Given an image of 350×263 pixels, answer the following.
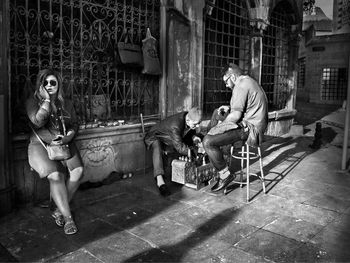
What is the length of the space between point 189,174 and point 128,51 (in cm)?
226

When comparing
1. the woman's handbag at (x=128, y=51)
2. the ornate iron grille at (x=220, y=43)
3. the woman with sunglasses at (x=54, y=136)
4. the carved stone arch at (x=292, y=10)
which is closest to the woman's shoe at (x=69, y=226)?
the woman with sunglasses at (x=54, y=136)

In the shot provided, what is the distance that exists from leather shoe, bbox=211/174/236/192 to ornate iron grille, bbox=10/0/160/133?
2022 millimetres

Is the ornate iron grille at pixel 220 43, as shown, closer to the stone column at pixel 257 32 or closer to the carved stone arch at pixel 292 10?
the stone column at pixel 257 32

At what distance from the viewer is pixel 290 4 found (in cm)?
1108

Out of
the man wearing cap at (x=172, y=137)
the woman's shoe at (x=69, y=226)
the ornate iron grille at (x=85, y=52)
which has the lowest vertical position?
the woman's shoe at (x=69, y=226)

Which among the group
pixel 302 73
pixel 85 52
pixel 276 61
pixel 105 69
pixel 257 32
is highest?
pixel 257 32

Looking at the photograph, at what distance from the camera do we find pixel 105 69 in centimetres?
605

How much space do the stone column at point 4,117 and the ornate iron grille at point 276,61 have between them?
7.81 m

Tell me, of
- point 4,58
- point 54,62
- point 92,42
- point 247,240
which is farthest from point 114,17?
point 247,240

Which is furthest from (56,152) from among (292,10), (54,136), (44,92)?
(292,10)

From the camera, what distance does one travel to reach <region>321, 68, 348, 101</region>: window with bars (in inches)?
974

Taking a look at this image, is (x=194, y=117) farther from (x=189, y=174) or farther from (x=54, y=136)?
(x=54, y=136)

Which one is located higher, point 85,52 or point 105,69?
point 85,52

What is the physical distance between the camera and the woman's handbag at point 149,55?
20.9ft
